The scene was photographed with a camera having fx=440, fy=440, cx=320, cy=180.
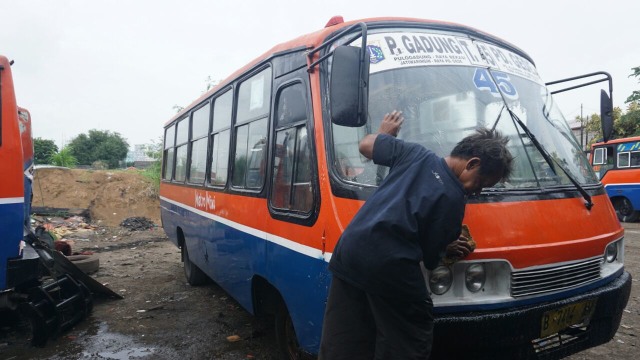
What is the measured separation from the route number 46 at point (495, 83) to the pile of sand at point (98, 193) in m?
14.4

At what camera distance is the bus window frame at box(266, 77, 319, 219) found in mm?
2828

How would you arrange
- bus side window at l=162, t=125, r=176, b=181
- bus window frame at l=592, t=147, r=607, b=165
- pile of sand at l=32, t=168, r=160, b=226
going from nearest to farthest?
bus side window at l=162, t=125, r=176, b=181 → bus window frame at l=592, t=147, r=607, b=165 → pile of sand at l=32, t=168, r=160, b=226

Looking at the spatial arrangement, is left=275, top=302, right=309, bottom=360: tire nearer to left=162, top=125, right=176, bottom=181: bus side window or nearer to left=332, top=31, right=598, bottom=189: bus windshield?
left=332, top=31, right=598, bottom=189: bus windshield

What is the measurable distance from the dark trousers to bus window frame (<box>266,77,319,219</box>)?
77 centimetres

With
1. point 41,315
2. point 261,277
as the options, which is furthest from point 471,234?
point 41,315

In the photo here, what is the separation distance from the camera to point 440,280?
94.9 inches

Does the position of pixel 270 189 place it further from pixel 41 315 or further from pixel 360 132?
pixel 41 315

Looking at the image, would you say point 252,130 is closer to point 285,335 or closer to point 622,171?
point 285,335

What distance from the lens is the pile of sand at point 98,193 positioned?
628 inches

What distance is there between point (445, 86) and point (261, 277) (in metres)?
2.06

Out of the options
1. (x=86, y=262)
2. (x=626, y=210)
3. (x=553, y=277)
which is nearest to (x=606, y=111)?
(x=553, y=277)

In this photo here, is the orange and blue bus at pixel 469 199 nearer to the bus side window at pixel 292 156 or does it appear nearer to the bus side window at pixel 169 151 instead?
the bus side window at pixel 292 156

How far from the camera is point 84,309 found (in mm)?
5051

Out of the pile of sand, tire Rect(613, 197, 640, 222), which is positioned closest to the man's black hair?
tire Rect(613, 197, 640, 222)
